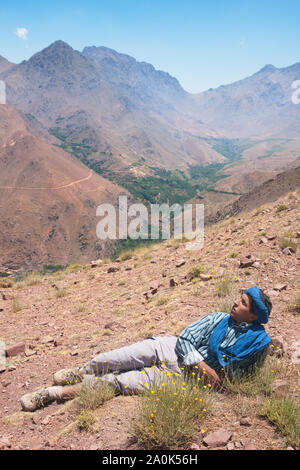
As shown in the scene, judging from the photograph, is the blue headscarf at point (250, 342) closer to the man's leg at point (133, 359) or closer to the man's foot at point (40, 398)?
the man's leg at point (133, 359)

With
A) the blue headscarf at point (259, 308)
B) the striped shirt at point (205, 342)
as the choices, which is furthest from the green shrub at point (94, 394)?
the blue headscarf at point (259, 308)

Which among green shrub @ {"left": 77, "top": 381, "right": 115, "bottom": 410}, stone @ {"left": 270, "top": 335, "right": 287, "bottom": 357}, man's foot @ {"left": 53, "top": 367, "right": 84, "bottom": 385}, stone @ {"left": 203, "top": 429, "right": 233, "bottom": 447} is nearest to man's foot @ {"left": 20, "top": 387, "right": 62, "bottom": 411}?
man's foot @ {"left": 53, "top": 367, "right": 84, "bottom": 385}

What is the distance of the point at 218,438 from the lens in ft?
7.02

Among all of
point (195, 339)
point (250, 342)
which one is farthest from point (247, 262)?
point (250, 342)

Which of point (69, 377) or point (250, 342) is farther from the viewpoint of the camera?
point (69, 377)

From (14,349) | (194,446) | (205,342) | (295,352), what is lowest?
(14,349)

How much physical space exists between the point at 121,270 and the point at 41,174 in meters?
92.9

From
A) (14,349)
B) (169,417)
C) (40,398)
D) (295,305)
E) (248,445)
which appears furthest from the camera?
(14,349)

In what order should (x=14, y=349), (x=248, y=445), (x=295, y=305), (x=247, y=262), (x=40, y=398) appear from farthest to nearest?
1. (x=247, y=262)
2. (x=14, y=349)
3. (x=295, y=305)
4. (x=40, y=398)
5. (x=248, y=445)

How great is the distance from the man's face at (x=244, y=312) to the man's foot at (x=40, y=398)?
82.5 inches

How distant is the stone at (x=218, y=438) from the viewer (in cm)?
211

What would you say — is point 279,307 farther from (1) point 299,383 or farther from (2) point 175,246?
(2) point 175,246

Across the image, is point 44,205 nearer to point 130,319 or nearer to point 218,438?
point 130,319

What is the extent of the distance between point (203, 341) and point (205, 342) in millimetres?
24
